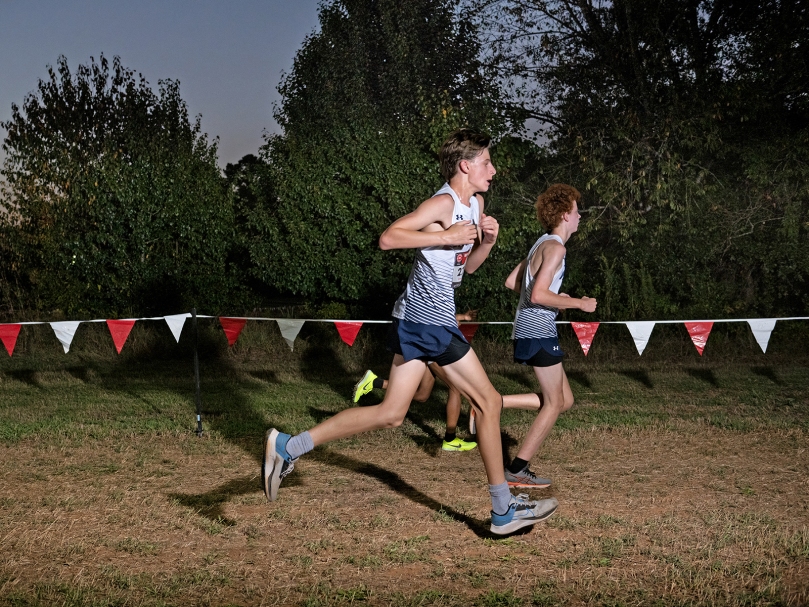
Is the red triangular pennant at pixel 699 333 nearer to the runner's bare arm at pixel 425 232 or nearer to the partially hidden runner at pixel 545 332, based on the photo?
the partially hidden runner at pixel 545 332

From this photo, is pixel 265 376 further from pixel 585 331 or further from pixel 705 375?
pixel 705 375

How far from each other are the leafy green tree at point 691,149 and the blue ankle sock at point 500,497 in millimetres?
10351

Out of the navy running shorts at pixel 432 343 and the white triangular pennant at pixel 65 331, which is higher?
the navy running shorts at pixel 432 343

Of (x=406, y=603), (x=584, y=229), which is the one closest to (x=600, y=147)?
(x=584, y=229)

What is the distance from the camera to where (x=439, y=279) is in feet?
14.5

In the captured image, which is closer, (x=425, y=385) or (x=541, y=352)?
(x=541, y=352)

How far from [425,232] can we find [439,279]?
1.07 ft

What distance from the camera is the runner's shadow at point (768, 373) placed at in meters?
10.6

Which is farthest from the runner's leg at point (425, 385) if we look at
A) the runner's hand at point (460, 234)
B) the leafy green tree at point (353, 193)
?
the leafy green tree at point (353, 193)

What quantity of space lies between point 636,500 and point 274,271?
10353mm

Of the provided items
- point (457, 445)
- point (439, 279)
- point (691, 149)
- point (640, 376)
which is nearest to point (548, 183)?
point (691, 149)

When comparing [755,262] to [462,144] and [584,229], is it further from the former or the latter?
[462,144]

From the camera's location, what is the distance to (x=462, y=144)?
14.6 feet

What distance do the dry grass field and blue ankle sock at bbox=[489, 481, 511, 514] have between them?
203 mm
